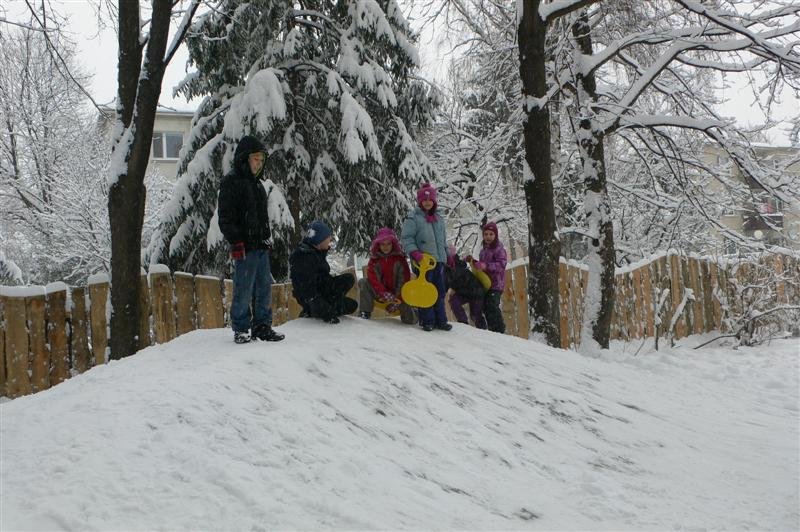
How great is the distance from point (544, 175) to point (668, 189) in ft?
46.1

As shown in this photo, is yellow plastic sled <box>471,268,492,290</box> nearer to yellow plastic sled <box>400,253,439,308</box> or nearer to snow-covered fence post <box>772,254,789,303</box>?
yellow plastic sled <box>400,253,439,308</box>

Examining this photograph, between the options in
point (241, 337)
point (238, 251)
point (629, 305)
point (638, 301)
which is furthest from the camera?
point (638, 301)

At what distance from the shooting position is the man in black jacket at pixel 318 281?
6.16 m

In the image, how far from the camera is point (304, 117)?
10.5 metres

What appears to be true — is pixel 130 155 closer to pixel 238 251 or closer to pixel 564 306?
pixel 238 251

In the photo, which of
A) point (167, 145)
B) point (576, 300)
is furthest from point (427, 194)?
point (167, 145)

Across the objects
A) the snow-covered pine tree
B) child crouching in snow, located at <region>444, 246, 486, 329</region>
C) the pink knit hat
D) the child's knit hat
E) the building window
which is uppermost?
the building window

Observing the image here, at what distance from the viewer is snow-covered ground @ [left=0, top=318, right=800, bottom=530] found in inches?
106

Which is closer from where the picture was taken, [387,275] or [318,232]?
[318,232]

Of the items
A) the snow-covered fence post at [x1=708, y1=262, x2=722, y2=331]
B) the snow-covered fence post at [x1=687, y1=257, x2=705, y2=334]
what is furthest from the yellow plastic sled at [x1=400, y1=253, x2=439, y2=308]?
the snow-covered fence post at [x1=708, y1=262, x2=722, y2=331]

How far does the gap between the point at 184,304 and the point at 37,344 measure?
173cm

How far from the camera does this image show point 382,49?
1072 centimetres

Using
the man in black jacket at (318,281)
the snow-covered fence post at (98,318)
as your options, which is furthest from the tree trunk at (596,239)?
the snow-covered fence post at (98,318)

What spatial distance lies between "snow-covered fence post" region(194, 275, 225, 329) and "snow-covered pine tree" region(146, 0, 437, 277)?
1.02 m
